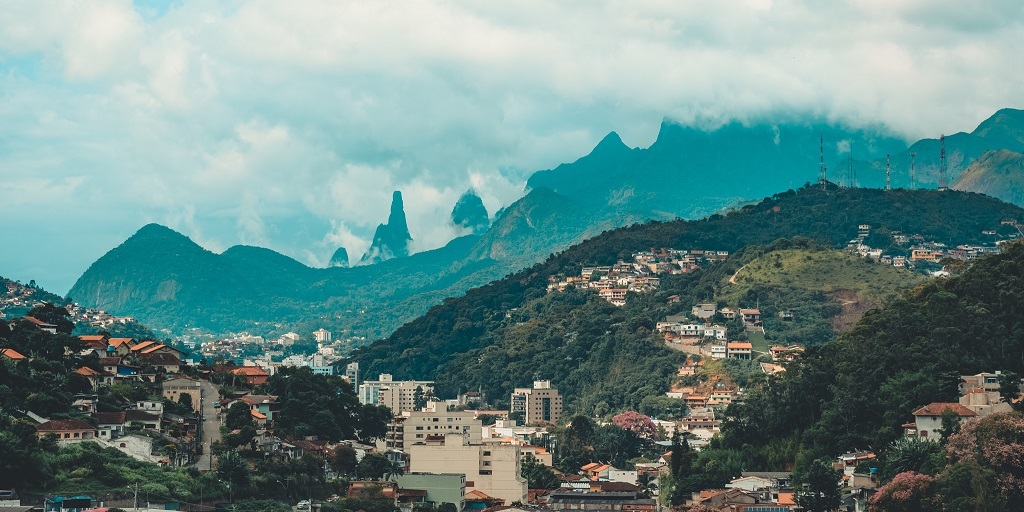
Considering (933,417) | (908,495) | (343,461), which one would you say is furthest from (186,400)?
(908,495)

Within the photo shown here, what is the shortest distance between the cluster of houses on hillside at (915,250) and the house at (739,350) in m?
26.4

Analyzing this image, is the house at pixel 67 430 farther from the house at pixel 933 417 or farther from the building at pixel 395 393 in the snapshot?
the building at pixel 395 393

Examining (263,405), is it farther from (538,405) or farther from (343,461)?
(538,405)

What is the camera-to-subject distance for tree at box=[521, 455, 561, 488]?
7291 cm

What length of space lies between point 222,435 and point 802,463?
23573mm

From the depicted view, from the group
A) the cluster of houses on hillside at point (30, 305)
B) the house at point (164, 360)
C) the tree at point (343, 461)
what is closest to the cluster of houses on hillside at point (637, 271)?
the cluster of houses on hillside at point (30, 305)

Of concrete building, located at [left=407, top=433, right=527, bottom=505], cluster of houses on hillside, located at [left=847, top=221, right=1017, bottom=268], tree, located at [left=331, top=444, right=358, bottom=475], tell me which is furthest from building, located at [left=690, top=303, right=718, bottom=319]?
tree, located at [left=331, top=444, right=358, bottom=475]

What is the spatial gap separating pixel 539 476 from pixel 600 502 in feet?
35.0

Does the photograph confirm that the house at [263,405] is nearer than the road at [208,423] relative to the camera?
No

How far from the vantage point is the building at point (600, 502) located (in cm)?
6253

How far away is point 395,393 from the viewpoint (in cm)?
11219

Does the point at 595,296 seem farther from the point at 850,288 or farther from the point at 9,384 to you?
the point at 9,384

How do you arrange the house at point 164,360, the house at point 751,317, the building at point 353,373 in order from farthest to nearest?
the building at point 353,373, the house at point 751,317, the house at point 164,360

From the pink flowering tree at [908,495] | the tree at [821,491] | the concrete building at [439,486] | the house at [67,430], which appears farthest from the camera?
the concrete building at [439,486]
